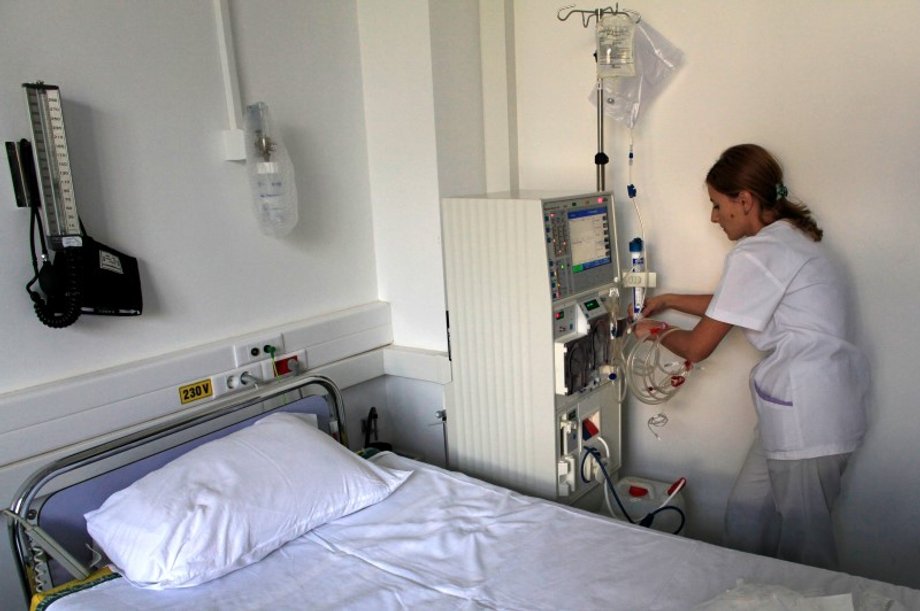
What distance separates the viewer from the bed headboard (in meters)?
1.74

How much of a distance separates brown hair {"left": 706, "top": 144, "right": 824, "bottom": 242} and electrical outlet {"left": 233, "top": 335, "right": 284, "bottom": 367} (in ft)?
5.14

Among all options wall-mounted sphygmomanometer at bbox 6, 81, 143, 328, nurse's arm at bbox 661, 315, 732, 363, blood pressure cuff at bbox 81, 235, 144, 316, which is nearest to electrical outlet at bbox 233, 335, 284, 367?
blood pressure cuff at bbox 81, 235, 144, 316

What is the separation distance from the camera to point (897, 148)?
2.20 metres

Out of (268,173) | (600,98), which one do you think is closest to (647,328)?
(600,98)

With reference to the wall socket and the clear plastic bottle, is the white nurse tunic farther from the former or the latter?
the wall socket

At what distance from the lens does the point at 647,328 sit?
2432 mm

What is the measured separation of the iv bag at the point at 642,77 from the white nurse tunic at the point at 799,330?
0.72 metres

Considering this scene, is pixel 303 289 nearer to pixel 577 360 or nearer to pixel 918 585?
pixel 577 360

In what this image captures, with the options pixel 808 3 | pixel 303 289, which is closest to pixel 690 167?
pixel 808 3

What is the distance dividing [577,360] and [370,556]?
0.92 meters

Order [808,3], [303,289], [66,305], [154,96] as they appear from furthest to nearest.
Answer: [303,289] → [808,3] → [154,96] → [66,305]

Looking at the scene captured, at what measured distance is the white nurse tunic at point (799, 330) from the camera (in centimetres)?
210

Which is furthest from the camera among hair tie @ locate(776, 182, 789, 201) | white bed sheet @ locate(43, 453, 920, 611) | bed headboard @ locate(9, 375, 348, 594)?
hair tie @ locate(776, 182, 789, 201)

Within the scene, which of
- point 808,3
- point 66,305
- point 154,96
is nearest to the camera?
point 66,305
